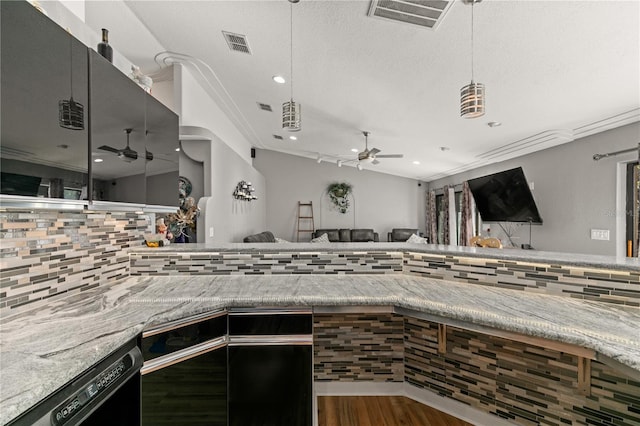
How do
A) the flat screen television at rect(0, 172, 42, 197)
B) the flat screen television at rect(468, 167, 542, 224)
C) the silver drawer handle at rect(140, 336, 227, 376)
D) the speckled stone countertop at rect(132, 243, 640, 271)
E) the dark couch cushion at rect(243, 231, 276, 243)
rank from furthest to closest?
the dark couch cushion at rect(243, 231, 276, 243), the flat screen television at rect(468, 167, 542, 224), the speckled stone countertop at rect(132, 243, 640, 271), the silver drawer handle at rect(140, 336, 227, 376), the flat screen television at rect(0, 172, 42, 197)

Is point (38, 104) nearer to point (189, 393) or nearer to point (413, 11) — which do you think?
point (189, 393)

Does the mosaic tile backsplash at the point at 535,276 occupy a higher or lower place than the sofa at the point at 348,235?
higher

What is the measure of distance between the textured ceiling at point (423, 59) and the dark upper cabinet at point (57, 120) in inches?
54.8

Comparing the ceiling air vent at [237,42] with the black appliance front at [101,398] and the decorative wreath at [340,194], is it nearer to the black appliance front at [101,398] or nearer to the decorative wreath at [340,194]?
the black appliance front at [101,398]

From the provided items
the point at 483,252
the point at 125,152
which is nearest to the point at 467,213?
the point at 483,252

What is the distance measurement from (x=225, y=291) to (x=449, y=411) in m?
1.71

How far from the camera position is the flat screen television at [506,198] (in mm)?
4203

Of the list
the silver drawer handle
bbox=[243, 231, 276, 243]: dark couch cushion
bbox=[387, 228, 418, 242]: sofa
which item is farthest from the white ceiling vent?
bbox=[387, 228, 418, 242]: sofa

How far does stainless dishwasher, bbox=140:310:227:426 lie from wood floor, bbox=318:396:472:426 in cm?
82

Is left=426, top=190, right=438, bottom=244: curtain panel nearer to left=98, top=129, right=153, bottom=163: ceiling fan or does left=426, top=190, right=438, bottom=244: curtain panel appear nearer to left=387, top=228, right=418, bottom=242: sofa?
left=387, top=228, right=418, bottom=242: sofa

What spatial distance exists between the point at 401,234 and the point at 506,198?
3.66 metres

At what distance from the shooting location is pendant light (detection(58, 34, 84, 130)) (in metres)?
1.17

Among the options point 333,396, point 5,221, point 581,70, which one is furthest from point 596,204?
point 5,221

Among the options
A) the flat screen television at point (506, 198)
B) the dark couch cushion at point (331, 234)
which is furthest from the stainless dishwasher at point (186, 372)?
the dark couch cushion at point (331, 234)
